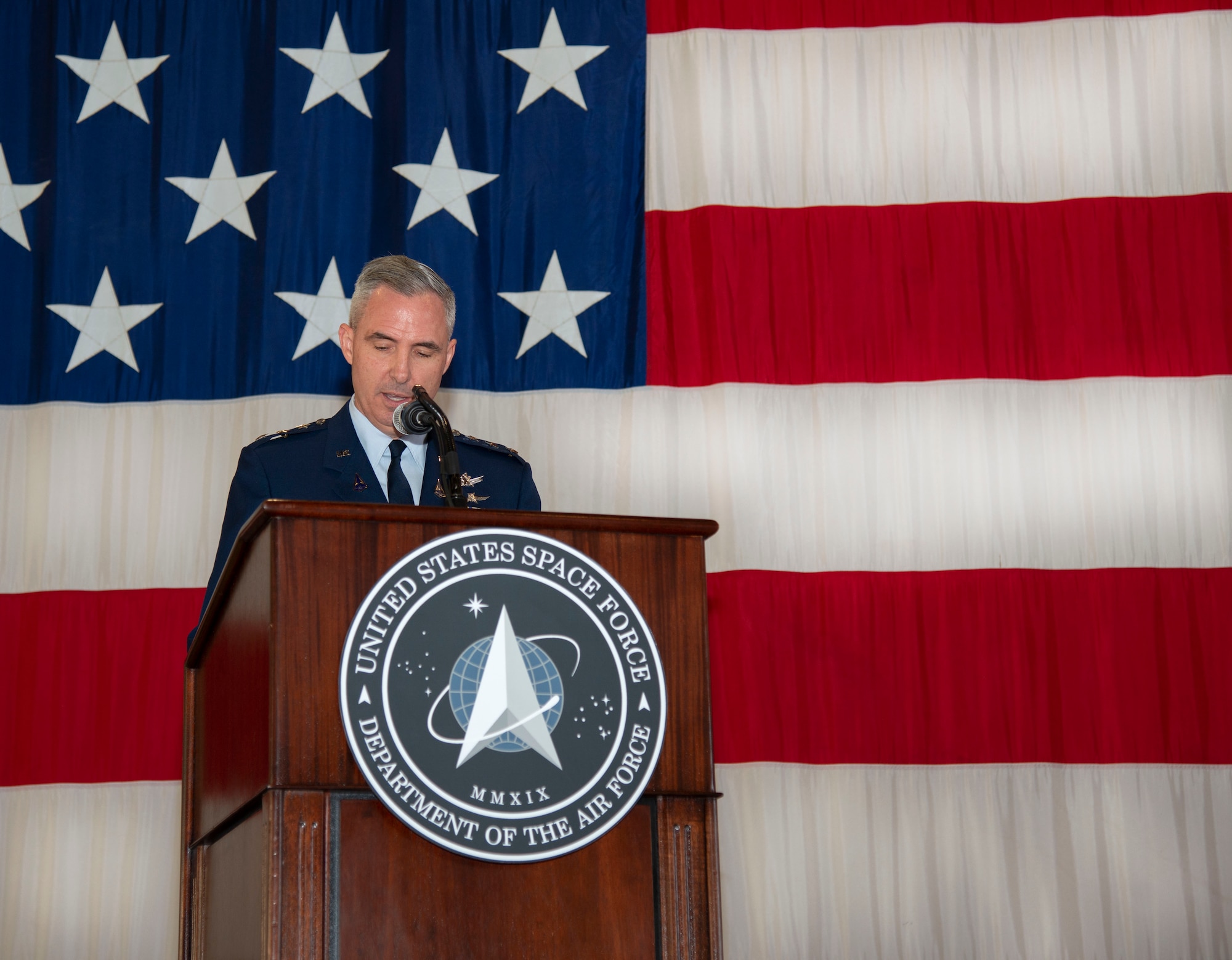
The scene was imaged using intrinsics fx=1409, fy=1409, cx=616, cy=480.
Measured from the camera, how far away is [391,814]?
1340mm

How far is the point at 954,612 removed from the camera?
317 cm

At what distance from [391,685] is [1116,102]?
109 inches

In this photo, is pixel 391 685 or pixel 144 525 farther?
pixel 144 525

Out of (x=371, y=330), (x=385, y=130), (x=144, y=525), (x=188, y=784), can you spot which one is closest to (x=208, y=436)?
(x=144, y=525)

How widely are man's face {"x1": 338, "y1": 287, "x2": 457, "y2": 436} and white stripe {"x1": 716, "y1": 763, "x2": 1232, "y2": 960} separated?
4.20 feet

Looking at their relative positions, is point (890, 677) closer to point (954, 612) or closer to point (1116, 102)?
point (954, 612)

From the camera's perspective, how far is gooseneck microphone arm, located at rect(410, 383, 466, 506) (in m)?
1.64

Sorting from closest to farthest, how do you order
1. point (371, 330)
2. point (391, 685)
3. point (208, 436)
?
point (391, 685) → point (371, 330) → point (208, 436)

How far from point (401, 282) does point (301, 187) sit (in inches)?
47.9

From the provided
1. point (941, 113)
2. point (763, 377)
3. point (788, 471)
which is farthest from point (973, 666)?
point (941, 113)

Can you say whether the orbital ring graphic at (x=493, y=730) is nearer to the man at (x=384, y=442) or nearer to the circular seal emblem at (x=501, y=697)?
the circular seal emblem at (x=501, y=697)

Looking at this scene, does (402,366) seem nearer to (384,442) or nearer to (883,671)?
(384,442)

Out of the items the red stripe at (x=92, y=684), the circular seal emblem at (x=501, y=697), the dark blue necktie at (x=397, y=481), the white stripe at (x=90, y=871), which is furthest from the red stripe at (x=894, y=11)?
the circular seal emblem at (x=501, y=697)

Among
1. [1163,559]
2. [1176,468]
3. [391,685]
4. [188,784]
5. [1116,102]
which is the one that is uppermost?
[1116,102]
